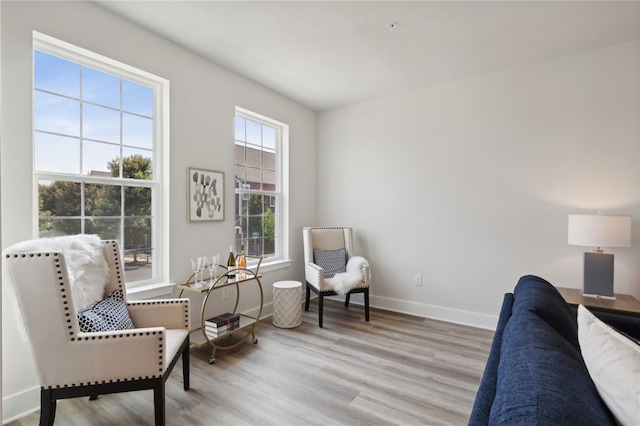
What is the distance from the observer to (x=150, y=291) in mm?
2510

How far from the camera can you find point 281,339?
9.85 feet

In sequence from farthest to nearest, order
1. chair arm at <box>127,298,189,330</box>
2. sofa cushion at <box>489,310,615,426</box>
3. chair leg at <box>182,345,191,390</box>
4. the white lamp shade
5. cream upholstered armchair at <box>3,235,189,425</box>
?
the white lamp shade, chair leg at <box>182,345,191,390</box>, chair arm at <box>127,298,189,330</box>, cream upholstered armchair at <box>3,235,189,425</box>, sofa cushion at <box>489,310,615,426</box>

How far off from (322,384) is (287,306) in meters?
1.15

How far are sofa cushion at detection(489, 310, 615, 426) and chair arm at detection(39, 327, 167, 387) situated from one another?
1591 mm

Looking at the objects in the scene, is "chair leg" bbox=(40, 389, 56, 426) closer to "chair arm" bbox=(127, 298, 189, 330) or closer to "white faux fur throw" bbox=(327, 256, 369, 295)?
"chair arm" bbox=(127, 298, 189, 330)

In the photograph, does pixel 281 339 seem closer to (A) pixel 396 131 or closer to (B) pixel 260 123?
(B) pixel 260 123

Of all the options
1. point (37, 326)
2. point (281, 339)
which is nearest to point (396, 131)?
point (281, 339)

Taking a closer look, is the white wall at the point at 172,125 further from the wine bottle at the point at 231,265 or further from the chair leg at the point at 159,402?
the chair leg at the point at 159,402

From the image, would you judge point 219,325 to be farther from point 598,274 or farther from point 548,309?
point 598,274

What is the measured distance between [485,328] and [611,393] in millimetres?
2880

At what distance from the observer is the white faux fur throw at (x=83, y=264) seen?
1.72 m

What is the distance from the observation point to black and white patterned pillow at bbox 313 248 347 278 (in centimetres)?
381

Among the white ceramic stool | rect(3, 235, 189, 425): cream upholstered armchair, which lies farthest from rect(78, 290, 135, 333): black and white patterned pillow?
the white ceramic stool

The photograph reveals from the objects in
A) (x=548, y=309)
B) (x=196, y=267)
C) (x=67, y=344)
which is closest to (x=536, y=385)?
(x=548, y=309)
